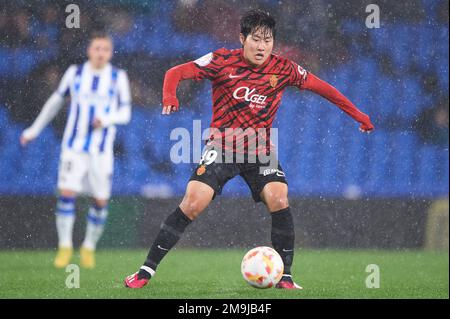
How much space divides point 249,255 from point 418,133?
17.7 ft

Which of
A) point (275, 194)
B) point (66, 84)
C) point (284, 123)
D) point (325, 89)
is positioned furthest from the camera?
point (284, 123)

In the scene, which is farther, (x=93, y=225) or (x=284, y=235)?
(x=93, y=225)

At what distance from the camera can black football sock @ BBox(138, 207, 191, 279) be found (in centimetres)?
583

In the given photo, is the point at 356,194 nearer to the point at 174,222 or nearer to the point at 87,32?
the point at 87,32

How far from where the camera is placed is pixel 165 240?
5.83 meters

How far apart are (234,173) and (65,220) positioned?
2.83 m

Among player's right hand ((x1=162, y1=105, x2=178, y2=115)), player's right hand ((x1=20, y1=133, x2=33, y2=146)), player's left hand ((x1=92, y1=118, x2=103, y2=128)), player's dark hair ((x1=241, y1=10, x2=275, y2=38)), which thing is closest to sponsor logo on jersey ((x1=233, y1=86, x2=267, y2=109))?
player's dark hair ((x1=241, y1=10, x2=275, y2=38))

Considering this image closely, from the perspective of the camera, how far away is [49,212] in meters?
9.30

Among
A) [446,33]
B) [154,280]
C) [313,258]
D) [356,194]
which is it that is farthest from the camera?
[446,33]

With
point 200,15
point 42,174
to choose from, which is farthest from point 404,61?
point 42,174

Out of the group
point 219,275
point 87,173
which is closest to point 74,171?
point 87,173

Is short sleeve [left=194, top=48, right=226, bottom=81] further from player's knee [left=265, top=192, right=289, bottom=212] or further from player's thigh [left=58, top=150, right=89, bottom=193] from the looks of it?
player's thigh [left=58, top=150, right=89, bottom=193]

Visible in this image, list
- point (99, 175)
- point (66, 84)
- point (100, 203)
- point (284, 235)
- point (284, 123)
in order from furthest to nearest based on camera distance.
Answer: point (284, 123)
point (100, 203)
point (99, 175)
point (66, 84)
point (284, 235)

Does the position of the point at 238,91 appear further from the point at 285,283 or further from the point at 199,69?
the point at 285,283
